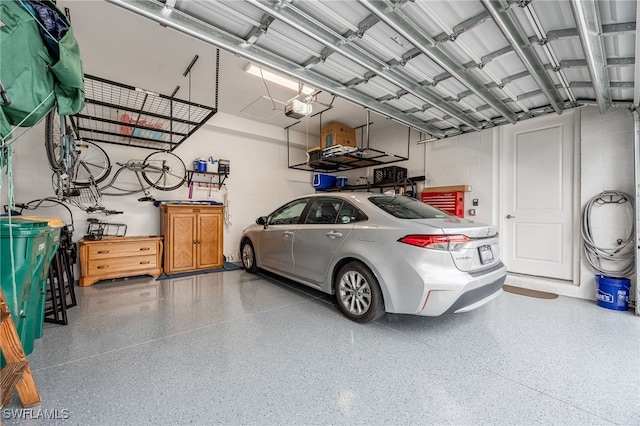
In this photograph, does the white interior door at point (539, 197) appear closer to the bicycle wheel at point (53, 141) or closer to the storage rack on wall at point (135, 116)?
the storage rack on wall at point (135, 116)

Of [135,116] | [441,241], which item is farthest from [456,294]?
[135,116]

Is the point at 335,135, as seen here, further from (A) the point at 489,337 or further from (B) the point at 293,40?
(A) the point at 489,337

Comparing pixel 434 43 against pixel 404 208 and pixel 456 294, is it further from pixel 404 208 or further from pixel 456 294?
pixel 456 294

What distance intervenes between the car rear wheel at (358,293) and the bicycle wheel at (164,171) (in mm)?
3786

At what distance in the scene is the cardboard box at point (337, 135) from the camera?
17.8ft

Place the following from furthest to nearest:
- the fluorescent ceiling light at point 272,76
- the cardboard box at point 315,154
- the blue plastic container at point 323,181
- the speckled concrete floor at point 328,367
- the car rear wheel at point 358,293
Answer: the blue plastic container at point 323,181 → the cardboard box at point 315,154 → the fluorescent ceiling light at point 272,76 → the car rear wheel at point 358,293 → the speckled concrete floor at point 328,367

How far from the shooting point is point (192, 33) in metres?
1.97

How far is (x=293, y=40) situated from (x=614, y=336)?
13.0 feet

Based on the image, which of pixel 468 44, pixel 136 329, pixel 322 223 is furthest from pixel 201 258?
pixel 468 44

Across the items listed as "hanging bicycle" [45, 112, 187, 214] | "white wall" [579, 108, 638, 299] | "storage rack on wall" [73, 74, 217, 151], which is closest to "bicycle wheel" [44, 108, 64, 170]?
"hanging bicycle" [45, 112, 187, 214]

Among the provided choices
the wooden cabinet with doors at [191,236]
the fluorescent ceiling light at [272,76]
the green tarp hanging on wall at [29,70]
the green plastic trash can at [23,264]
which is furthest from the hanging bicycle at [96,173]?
the fluorescent ceiling light at [272,76]

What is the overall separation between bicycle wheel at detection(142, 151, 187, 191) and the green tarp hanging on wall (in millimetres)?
3440

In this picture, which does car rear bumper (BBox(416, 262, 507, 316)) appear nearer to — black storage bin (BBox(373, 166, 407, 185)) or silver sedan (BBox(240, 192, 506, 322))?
silver sedan (BBox(240, 192, 506, 322))

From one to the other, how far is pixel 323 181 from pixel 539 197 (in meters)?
4.28
